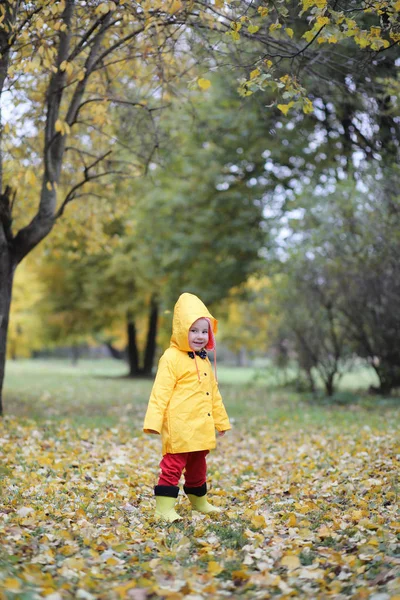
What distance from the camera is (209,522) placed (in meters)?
4.61

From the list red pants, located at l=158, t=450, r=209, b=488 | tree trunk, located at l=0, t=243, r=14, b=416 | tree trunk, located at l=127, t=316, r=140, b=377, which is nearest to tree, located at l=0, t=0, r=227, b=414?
tree trunk, located at l=0, t=243, r=14, b=416

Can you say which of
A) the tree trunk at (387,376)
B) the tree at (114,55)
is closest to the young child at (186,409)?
the tree at (114,55)

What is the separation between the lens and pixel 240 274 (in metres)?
17.9

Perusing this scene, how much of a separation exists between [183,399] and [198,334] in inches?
20.6

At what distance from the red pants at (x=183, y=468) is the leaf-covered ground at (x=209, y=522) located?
11.5 inches

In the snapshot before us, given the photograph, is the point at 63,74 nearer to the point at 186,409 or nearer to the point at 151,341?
the point at 186,409

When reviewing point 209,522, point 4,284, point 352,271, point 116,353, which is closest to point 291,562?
point 209,522

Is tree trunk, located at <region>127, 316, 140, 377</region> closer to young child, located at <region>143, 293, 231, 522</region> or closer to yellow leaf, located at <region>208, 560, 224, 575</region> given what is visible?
young child, located at <region>143, 293, 231, 522</region>

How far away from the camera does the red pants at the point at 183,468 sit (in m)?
4.57

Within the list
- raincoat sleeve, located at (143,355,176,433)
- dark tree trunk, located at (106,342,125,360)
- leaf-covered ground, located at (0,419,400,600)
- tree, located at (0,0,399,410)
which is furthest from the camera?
dark tree trunk, located at (106,342,125,360)

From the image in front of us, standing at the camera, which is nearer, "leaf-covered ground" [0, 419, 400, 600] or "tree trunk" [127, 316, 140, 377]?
"leaf-covered ground" [0, 419, 400, 600]

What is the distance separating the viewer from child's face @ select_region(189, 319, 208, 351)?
4.74 metres

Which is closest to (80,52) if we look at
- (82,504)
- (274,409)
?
(82,504)

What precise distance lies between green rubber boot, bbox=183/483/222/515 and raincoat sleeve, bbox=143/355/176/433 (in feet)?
2.28
